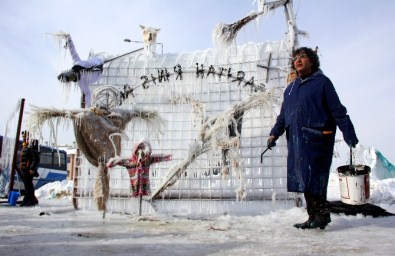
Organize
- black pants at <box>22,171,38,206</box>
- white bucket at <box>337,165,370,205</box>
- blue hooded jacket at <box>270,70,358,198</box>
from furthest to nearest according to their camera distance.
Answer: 1. black pants at <box>22,171,38,206</box>
2. blue hooded jacket at <box>270,70,358,198</box>
3. white bucket at <box>337,165,370,205</box>

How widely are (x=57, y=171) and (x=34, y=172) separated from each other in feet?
34.4

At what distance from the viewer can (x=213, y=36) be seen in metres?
5.12

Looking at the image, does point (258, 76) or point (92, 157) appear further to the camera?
point (258, 76)

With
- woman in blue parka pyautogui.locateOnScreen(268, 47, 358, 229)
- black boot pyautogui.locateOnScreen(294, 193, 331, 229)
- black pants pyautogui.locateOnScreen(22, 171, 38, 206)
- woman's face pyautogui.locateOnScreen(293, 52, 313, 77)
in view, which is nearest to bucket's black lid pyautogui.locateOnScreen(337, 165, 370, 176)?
woman in blue parka pyautogui.locateOnScreen(268, 47, 358, 229)

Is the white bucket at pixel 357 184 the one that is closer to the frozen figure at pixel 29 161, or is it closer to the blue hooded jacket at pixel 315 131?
the blue hooded jacket at pixel 315 131

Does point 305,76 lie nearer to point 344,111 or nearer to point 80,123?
point 344,111

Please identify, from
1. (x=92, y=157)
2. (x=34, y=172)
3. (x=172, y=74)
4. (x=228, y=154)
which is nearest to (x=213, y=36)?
(x=172, y=74)

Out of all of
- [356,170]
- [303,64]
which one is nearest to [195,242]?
[356,170]

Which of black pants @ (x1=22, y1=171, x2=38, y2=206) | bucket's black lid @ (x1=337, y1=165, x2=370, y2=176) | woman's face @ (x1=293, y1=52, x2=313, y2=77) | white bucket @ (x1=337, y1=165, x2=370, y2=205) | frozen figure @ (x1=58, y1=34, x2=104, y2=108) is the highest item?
frozen figure @ (x1=58, y1=34, x2=104, y2=108)

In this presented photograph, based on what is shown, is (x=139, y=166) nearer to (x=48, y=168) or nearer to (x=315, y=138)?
(x=315, y=138)

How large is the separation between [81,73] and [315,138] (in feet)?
14.1

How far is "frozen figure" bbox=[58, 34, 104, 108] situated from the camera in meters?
5.61

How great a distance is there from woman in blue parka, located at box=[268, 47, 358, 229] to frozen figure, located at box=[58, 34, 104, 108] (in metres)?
3.82

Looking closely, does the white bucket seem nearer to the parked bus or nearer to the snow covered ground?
the snow covered ground
